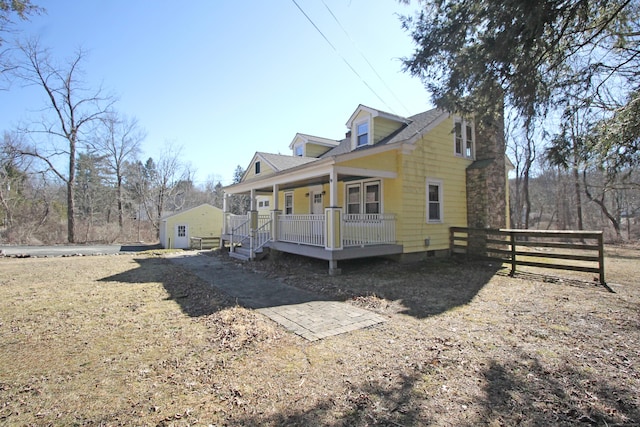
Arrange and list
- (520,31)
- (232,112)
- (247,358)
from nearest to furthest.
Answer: (247,358) → (520,31) → (232,112)

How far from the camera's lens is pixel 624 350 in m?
3.82

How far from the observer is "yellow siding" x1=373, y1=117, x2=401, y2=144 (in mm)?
12320

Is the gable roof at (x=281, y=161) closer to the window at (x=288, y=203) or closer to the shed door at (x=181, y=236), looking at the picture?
the window at (x=288, y=203)

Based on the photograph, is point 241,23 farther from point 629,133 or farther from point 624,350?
point 624,350

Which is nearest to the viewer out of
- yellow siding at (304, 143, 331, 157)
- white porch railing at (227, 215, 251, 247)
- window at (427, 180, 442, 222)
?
window at (427, 180, 442, 222)

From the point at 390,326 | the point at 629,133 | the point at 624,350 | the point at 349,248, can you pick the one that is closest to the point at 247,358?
the point at 390,326

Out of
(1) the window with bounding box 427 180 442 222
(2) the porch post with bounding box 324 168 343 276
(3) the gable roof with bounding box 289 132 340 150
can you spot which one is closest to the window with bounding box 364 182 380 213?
(1) the window with bounding box 427 180 442 222

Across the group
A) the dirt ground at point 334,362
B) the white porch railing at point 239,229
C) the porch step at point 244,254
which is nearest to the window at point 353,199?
the porch step at point 244,254

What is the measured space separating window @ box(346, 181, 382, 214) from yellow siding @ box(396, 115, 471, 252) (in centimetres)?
119

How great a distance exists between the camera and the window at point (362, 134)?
1260 cm

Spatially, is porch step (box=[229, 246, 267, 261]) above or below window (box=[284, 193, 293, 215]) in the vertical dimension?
below

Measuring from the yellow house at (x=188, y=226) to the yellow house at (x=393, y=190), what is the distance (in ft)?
42.6

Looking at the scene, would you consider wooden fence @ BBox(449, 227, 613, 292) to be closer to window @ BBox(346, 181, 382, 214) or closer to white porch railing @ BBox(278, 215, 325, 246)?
window @ BBox(346, 181, 382, 214)

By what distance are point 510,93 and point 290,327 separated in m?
5.57
